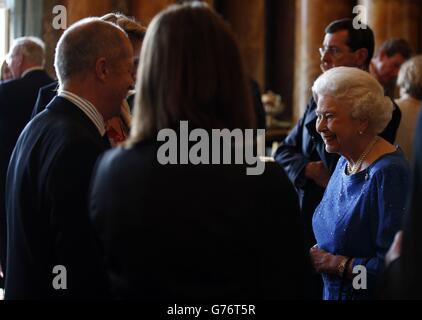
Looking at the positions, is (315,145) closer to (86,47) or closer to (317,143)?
(317,143)

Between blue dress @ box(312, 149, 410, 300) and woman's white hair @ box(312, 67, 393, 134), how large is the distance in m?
0.18

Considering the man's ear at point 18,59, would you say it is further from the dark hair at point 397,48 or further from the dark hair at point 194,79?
the dark hair at point 194,79

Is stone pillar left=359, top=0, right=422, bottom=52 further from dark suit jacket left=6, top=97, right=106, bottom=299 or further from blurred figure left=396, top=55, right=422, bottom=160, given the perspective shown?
dark suit jacket left=6, top=97, right=106, bottom=299

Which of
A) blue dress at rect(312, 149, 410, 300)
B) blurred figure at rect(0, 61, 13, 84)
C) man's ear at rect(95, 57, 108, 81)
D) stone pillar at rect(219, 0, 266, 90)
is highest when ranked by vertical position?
stone pillar at rect(219, 0, 266, 90)

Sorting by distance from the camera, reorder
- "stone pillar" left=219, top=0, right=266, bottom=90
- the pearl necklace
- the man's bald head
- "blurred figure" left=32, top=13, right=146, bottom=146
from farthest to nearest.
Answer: "stone pillar" left=219, top=0, right=266, bottom=90, "blurred figure" left=32, top=13, right=146, bottom=146, the pearl necklace, the man's bald head

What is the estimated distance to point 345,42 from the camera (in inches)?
180

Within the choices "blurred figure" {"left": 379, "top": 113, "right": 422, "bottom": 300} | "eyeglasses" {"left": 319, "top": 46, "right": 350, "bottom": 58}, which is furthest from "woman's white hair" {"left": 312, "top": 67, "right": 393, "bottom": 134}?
"blurred figure" {"left": 379, "top": 113, "right": 422, "bottom": 300}

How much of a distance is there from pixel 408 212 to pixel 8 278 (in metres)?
1.52

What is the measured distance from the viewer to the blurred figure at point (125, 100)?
365 centimetres

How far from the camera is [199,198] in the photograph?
6.82ft

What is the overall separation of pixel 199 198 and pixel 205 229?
3.0 inches

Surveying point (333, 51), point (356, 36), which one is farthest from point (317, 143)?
point (356, 36)

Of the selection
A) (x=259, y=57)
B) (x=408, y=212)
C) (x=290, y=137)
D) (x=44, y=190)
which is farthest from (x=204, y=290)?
(x=259, y=57)

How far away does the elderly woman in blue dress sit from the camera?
306cm
